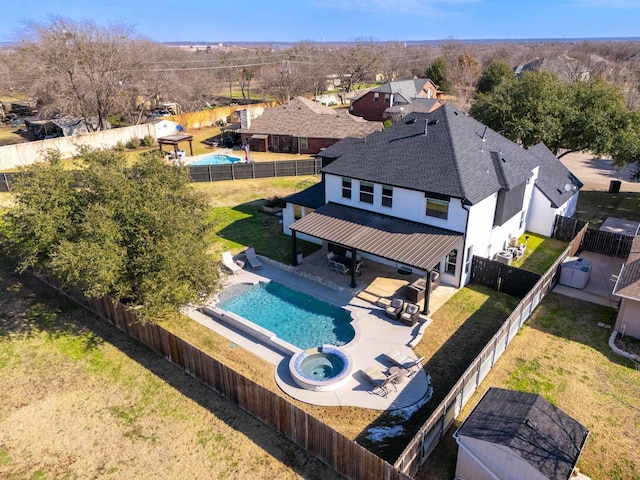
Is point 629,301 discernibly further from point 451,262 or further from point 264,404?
point 264,404

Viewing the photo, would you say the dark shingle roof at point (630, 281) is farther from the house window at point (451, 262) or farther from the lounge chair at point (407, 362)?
the lounge chair at point (407, 362)

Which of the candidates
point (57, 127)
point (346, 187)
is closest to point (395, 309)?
point (346, 187)

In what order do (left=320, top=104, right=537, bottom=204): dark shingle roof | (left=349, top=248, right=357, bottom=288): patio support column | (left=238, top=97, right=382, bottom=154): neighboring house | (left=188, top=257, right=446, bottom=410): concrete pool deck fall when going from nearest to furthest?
(left=188, top=257, right=446, bottom=410): concrete pool deck → (left=320, top=104, right=537, bottom=204): dark shingle roof → (left=349, top=248, right=357, bottom=288): patio support column → (left=238, top=97, right=382, bottom=154): neighboring house

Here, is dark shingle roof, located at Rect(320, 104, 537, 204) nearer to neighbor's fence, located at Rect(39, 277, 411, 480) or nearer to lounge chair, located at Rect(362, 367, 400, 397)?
lounge chair, located at Rect(362, 367, 400, 397)

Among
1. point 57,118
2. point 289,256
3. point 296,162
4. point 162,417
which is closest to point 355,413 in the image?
point 162,417

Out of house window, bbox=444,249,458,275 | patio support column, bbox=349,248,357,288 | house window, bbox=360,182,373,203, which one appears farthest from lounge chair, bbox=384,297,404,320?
house window, bbox=360,182,373,203

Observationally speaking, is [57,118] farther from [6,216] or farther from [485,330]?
[485,330]
